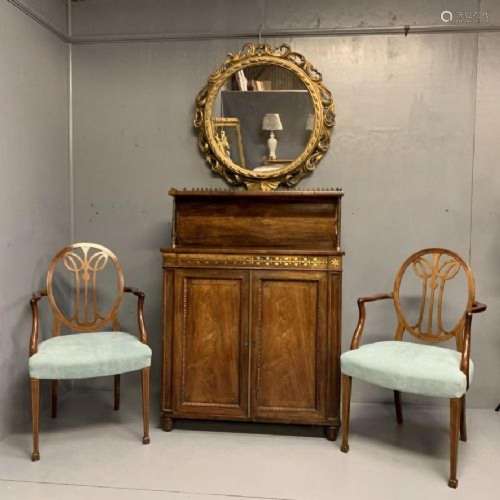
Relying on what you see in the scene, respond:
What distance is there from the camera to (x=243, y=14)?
3.38 meters

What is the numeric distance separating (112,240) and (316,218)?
53.1 inches

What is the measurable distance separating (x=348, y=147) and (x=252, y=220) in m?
0.80

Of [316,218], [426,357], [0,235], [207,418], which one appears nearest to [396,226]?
[316,218]

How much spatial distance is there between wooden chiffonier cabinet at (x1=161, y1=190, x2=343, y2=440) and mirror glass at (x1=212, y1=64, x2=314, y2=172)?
1.50 ft

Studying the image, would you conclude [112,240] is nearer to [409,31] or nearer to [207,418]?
[207,418]

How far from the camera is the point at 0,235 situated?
278 cm

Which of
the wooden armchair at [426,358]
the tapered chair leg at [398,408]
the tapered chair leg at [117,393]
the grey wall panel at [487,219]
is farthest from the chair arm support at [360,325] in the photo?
the tapered chair leg at [117,393]

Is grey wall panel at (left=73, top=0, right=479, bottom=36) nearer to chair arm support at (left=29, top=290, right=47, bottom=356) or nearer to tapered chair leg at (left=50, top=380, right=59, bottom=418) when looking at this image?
chair arm support at (left=29, top=290, right=47, bottom=356)

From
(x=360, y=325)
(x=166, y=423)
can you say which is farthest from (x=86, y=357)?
(x=360, y=325)

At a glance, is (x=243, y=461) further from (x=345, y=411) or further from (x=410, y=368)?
(x=410, y=368)

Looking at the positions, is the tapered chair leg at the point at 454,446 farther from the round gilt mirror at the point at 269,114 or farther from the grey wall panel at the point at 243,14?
the grey wall panel at the point at 243,14

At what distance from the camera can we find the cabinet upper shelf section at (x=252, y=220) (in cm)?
300

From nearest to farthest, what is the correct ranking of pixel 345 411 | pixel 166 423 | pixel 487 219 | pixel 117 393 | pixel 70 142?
1. pixel 345 411
2. pixel 166 423
3. pixel 117 393
4. pixel 487 219
5. pixel 70 142

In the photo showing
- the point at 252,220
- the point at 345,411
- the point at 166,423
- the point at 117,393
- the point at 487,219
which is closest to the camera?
the point at 345,411
